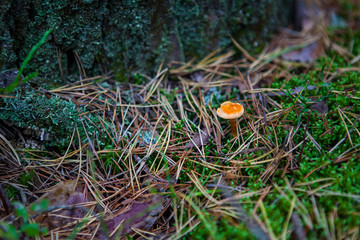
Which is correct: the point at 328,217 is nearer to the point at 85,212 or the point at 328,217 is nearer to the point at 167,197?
the point at 167,197

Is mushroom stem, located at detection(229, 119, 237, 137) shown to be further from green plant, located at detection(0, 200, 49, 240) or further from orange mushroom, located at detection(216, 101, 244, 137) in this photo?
green plant, located at detection(0, 200, 49, 240)

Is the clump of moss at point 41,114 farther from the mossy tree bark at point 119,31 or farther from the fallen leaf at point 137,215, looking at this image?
the fallen leaf at point 137,215

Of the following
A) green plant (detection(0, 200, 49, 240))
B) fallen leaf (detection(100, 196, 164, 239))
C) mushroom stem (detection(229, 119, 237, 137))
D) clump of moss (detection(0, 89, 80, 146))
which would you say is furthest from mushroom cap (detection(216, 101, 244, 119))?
green plant (detection(0, 200, 49, 240))

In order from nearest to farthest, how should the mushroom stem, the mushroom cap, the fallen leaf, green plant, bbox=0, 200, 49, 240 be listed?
green plant, bbox=0, 200, 49, 240
the fallen leaf
the mushroom cap
the mushroom stem

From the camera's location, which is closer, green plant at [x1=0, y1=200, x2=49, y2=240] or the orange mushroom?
green plant at [x1=0, y1=200, x2=49, y2=240]

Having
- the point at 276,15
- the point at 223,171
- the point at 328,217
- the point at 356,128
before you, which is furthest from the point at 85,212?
the point at 276,15

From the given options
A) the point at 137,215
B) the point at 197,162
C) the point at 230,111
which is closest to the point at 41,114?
the point at 137,215

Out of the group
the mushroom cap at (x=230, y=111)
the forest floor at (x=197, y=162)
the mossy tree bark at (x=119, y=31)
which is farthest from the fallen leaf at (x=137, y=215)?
the mossy tree bark at (x=119, y=31)

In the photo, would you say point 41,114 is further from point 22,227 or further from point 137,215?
point 137,215
